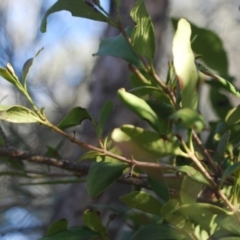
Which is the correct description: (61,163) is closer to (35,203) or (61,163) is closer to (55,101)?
(35,203)

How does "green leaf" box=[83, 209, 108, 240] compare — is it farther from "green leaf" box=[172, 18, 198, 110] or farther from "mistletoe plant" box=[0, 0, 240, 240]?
"green leaf" box=[172, 18, 198, 110]

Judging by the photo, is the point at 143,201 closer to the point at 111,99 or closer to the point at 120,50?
the point at 120,50

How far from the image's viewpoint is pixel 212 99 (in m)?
0.70

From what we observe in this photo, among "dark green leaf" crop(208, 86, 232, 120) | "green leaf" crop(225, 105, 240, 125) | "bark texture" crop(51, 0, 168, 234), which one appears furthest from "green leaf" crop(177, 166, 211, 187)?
"bark texture" crop(51, 0, 168, 234)

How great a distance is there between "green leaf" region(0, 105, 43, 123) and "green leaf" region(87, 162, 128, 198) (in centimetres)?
6

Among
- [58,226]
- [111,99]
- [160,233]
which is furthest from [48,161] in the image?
[111,99]

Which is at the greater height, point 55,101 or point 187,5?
point 187,5

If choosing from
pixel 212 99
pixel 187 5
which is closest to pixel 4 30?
pixel 187 5

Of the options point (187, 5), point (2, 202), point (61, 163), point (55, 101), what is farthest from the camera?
point (187, 5)

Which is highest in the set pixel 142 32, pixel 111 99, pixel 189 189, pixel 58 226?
pixel 142 32

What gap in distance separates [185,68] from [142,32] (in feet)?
0.28

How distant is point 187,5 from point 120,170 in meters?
1.70

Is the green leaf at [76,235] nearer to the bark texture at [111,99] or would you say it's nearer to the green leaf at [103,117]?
the green leaf at [103,117]

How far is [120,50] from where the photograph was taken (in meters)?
0.55
